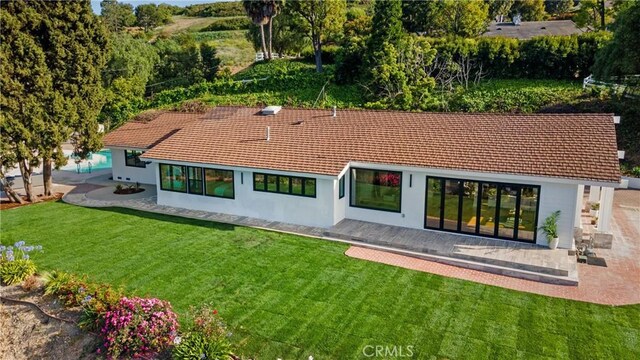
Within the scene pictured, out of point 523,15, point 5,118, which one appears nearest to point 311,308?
point 5,118

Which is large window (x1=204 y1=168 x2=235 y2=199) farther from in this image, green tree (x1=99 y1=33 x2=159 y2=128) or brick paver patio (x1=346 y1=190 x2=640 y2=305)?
green tree (x1=99 y1=33 x2=159 y2=128)

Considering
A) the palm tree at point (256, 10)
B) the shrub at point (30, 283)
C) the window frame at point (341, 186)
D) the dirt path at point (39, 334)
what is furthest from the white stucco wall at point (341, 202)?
the palm tree at point (256, 10)

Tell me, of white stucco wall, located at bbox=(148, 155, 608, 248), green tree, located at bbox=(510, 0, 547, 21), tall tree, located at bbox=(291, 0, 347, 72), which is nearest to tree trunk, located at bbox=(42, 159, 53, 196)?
white stucco wall, located at bbox=(148, 155, 608, 248)

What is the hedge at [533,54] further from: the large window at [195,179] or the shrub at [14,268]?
the shrub at [14,268]

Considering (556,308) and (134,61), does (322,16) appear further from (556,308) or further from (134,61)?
(556,308)

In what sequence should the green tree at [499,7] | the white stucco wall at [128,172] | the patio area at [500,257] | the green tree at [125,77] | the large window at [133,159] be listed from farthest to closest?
the green tree at [499,7] → the green tree at [125,77] → the large window at [133,159] → the white stucco wall at [128,172] → the patio area at [500,257]
